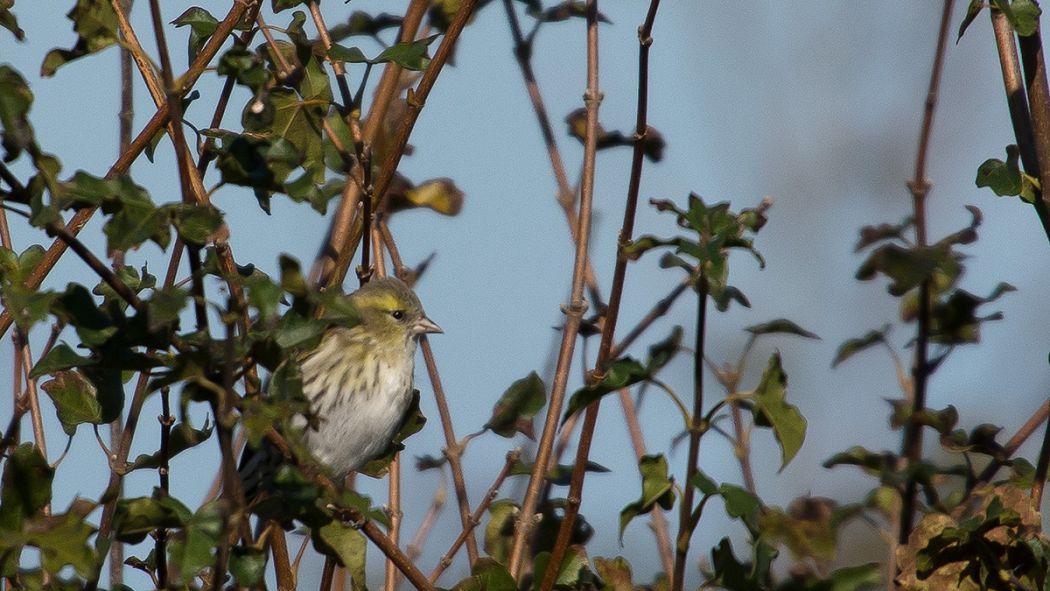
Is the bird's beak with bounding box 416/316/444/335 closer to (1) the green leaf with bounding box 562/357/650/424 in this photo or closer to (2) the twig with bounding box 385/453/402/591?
(2) the twig with bounding box 385/453/402/591

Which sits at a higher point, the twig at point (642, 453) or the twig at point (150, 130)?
the twig at point (150, 130)

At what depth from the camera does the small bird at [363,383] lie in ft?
14.0

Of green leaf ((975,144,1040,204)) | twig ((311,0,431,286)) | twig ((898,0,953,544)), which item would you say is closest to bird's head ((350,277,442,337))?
twig ((311,0,431,286))

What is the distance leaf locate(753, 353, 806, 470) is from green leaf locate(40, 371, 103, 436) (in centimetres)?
136

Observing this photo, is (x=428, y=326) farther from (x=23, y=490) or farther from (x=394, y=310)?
(x=23, y=490)

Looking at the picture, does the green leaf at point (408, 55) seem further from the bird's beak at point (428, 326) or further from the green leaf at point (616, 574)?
the bird's beak at point (428, 326)

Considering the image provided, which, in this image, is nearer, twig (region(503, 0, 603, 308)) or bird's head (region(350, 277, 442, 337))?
twig (region(503, 0, 603, 308))

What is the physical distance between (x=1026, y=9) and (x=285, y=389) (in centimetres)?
157

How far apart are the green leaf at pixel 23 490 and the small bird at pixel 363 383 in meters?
2.00

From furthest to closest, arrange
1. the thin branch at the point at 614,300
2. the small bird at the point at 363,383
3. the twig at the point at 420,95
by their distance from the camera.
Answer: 1. the small bird at the point at 363,383
2. the twig at the point at 420,95
3. the thin branch at the point at 614,300

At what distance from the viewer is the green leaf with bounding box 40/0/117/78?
210 cm

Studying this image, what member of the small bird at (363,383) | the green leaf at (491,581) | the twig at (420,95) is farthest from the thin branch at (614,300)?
the small bird at (363,383)

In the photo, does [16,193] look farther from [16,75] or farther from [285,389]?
[285,389]

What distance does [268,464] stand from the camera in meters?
4.32
